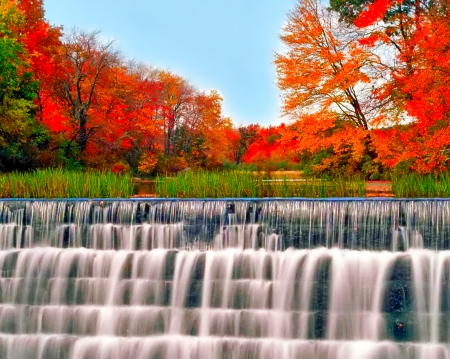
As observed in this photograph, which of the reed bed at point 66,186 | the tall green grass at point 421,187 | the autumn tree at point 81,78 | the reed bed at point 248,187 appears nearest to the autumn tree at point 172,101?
the autumn tree at point 81,78

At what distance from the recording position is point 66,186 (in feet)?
46.0

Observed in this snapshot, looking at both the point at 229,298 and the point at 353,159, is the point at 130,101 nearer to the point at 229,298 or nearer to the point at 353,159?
the point at 353,159

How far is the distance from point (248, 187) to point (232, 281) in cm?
345

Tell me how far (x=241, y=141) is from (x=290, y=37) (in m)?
35.4

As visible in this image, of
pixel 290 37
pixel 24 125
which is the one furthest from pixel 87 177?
pixel 290 37

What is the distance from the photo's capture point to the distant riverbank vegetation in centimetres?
1520

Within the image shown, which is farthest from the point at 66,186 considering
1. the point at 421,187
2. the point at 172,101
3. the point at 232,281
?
the point at 172,101

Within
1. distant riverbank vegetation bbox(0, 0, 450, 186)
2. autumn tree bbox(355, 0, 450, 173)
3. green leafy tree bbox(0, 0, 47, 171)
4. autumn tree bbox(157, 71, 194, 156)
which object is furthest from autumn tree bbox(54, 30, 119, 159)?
autumn tree bbox(355, 0, 450, 173)

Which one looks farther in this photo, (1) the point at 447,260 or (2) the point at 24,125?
(2) the point at 24,125

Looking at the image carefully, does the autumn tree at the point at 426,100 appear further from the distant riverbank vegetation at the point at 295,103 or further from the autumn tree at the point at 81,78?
the autumn tree at the point at 81,78

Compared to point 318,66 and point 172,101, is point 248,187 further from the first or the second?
point 172,101

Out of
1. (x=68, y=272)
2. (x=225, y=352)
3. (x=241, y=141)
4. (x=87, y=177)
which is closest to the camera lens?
(x=225, y=352)

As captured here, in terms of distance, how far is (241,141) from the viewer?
5678 cm

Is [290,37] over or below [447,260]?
over
